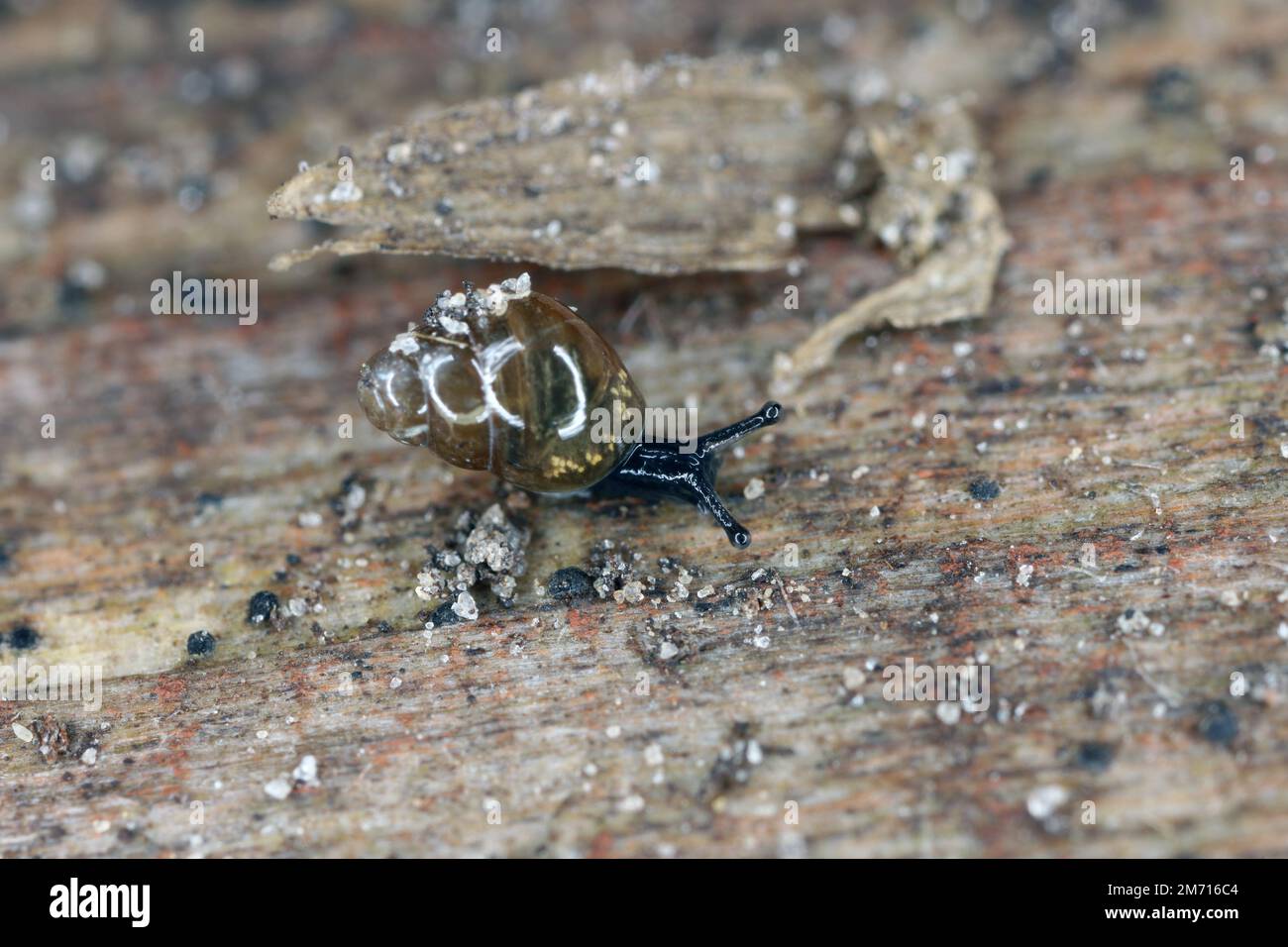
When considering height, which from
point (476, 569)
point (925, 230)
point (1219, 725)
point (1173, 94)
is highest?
point (1173, 94)

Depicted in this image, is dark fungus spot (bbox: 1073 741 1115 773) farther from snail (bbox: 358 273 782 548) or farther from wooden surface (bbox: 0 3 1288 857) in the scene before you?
snail (bbox: 358 273 782 548)

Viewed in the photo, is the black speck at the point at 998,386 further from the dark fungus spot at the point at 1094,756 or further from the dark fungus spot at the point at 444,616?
the dark fungus spot at the point at 444,616

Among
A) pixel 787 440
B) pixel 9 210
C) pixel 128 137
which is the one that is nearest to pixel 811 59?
pixel 787 440

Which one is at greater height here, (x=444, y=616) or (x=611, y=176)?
(x=611, y=176)

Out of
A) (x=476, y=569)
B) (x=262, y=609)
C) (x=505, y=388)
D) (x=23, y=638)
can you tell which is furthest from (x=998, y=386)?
(x=23, y=638)

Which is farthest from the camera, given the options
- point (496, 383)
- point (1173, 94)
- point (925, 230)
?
point (1173, 94)

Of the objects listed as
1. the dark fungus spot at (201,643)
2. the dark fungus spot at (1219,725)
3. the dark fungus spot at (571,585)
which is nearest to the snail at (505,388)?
the dark fungus spot at (571,585)

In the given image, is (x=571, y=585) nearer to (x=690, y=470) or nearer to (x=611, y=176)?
(x=690, y=470)
